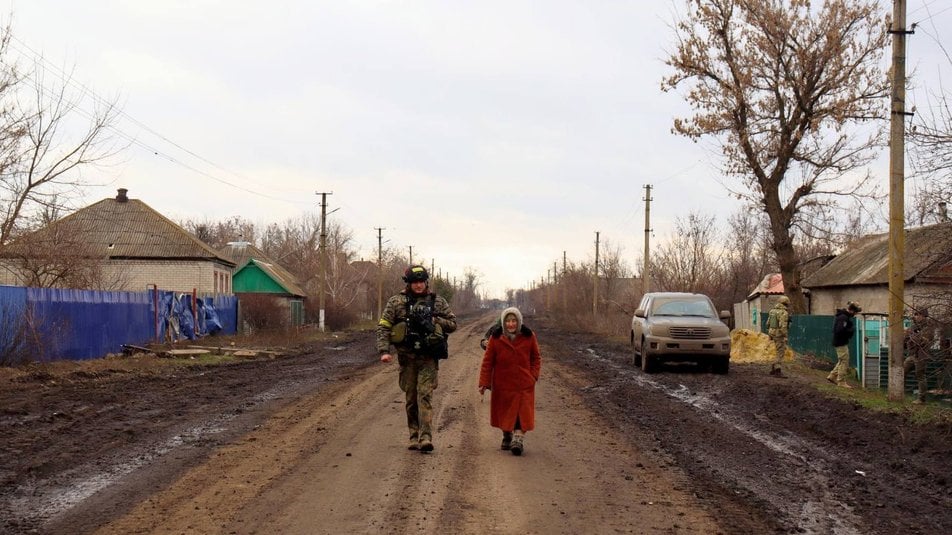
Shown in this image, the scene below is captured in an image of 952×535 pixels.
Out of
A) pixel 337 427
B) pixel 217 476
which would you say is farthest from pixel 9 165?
pixel 217 476

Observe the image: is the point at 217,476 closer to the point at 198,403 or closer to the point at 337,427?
the point at 337,427

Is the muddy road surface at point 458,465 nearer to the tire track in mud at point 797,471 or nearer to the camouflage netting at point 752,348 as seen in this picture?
the tire track in mud at point 797,471

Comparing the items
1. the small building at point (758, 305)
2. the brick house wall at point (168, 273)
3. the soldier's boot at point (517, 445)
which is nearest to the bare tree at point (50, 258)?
the brick house wall at point (168, 273)

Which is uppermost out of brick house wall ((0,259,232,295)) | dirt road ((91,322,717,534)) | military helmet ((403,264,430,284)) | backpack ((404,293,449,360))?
brick house wall ((0,259,232,295))

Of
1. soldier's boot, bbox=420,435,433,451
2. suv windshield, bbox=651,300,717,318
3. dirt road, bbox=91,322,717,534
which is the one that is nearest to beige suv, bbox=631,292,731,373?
suv windshield, bbox=651,300,717,318

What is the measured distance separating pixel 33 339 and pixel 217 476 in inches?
536

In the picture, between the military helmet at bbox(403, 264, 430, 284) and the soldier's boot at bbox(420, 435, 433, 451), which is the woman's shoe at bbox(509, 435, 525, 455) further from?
the military helmet at bbox(403, 264, 430, 284)

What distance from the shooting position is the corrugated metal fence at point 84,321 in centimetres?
1872

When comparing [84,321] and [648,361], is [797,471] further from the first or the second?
[84,321]

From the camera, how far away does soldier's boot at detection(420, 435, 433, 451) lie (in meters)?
8.92

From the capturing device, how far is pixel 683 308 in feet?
69.7

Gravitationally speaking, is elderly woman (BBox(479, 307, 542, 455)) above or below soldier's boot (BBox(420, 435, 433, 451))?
above

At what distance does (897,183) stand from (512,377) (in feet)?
25.2

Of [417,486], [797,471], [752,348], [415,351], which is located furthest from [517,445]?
[752,348]
